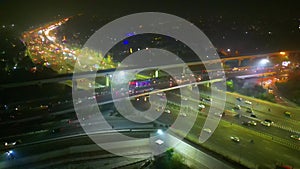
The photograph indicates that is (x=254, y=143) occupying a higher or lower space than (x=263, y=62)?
lower

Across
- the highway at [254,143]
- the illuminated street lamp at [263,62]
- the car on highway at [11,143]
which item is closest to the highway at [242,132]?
the highway at [254,143]

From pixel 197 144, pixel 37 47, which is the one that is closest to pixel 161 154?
pixel 197 144

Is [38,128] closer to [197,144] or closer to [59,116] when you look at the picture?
[59,116]

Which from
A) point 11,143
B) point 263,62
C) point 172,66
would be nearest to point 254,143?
point 11,143

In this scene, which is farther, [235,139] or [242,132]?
[242,132]

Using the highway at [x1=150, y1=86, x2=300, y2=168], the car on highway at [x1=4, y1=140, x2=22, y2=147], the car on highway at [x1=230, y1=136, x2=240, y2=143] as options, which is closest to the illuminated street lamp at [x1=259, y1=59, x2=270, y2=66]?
the highway at [x1=150, y1=86, x2=300, y2=168]

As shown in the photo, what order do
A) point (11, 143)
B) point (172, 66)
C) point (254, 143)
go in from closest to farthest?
point (11, 143), point (254, 143), point (172, 66)

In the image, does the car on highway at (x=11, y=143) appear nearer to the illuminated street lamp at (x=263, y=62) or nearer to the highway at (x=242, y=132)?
the highway at (x=242, y=132)

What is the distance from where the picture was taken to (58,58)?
1948 cm

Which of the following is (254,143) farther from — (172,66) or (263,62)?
(263,62)

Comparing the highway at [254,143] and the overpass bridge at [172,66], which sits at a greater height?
the overpass bridge at [172,66]

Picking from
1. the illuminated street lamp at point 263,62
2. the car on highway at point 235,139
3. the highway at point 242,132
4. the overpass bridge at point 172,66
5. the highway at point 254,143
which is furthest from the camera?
the illuminated street lamp at point 263,62

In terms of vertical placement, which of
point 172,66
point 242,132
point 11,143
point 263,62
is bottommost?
point 242,132

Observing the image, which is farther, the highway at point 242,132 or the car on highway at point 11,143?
the car on highway at point 11,143
